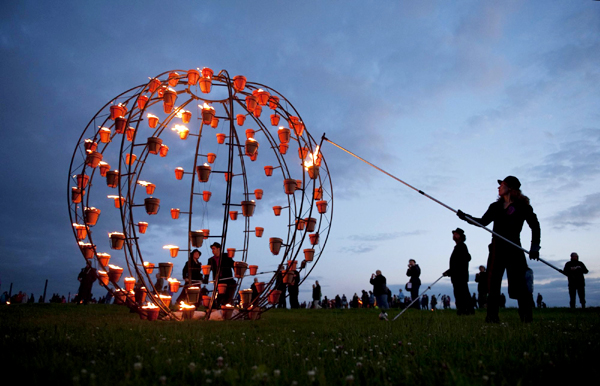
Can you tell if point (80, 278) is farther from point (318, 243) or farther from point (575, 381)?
point (575, 381)

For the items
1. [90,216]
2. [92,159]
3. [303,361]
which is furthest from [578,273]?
[92,159]

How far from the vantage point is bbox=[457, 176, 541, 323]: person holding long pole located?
5.23 m

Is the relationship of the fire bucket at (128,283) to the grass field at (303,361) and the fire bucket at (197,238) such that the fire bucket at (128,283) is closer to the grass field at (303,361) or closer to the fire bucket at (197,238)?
the fire bucket at (197,238)

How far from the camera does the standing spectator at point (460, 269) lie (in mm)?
→ 8883

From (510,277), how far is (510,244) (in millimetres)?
507

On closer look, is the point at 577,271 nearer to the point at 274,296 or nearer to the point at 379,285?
the point at 379,285

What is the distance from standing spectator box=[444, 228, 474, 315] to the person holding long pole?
11.2ft

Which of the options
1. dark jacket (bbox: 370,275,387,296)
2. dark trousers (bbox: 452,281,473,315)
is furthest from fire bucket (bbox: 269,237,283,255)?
dark jacket (bbox: 370,275,387,296)

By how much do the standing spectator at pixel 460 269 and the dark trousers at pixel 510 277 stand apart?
11.1 feet

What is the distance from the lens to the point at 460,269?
8.88 m

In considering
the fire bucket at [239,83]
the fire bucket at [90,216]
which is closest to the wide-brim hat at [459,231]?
the fire bucket at [239,83]

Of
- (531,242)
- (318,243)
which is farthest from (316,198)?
(531,242)

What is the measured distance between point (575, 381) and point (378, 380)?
1050 mm

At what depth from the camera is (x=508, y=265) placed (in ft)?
17.3
